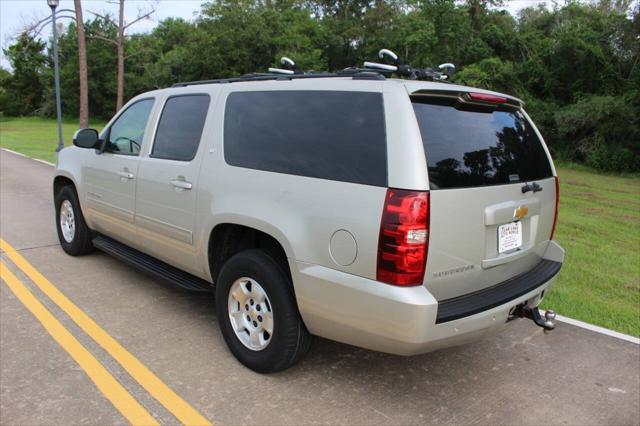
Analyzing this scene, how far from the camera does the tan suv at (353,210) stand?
2.65 meters

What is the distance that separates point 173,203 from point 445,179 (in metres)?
2.18

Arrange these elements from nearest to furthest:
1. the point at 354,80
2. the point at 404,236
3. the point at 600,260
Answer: the point at 404,236, the point at 354,80, the point at 600,260

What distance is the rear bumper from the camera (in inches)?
103

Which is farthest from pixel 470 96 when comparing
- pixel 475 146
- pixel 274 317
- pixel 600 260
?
pixel 600 260

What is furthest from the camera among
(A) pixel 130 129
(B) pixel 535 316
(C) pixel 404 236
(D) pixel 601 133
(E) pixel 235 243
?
(D) pixel 601 133

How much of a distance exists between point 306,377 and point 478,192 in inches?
64.3

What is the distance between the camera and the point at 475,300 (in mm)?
2910

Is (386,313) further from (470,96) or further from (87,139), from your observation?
(87,139)

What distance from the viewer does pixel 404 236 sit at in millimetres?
2586

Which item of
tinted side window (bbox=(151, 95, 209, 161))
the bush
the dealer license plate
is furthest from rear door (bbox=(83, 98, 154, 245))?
the bush

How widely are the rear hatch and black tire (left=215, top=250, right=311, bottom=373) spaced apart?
90 cm

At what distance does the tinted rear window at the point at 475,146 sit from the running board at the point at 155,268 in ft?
6.86

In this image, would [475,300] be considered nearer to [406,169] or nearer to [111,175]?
[406,169]

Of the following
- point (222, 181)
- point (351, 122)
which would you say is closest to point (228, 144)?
point (222, 181)
